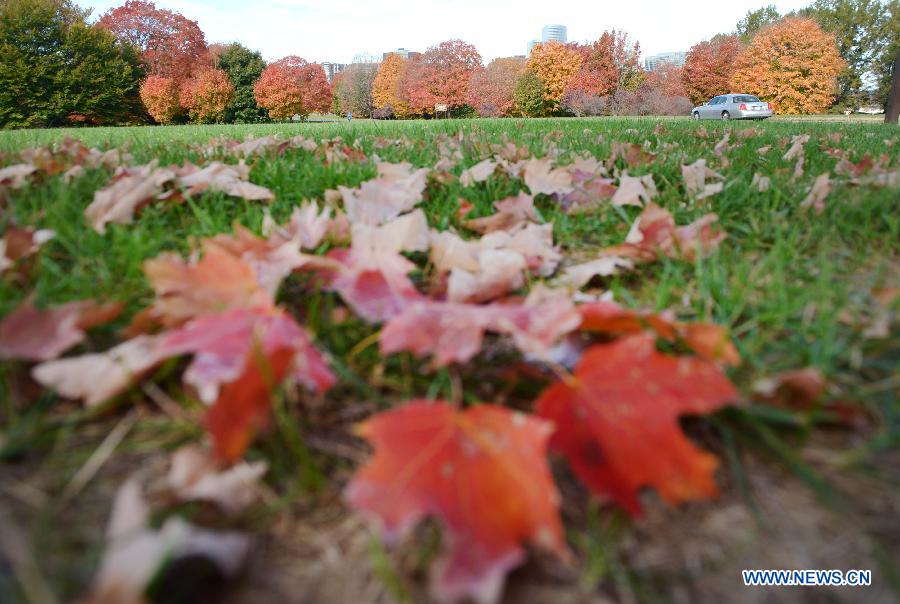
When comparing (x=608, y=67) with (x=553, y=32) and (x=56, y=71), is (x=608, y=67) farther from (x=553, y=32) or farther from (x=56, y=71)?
(x=553, y=32)

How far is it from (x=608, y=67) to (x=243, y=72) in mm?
27818

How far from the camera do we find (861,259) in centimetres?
137

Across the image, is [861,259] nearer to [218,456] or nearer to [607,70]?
[218,456]

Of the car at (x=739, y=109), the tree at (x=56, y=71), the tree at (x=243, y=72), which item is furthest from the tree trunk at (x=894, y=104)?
the tree at (x=243, y=72)

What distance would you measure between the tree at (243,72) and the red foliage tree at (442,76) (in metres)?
12.0

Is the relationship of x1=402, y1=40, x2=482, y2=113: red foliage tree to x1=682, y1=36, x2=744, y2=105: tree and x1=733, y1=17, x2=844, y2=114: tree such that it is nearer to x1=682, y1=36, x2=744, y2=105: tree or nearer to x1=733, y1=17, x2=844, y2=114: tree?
x1=682, y1=36, x2=744, y2=105: tree

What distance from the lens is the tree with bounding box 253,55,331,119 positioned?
123ft

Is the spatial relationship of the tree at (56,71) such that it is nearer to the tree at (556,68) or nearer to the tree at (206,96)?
the tree at (206,96)

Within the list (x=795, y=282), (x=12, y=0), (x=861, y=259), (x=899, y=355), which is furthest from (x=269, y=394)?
(x=12, y=0)

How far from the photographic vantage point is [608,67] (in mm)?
43406

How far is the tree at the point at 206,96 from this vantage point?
32.3 m

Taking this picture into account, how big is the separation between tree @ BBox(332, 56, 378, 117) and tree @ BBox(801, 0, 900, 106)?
42.1 meters

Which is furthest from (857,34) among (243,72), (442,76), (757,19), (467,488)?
(467,488)

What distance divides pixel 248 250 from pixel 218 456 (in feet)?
Answer: 1.89
